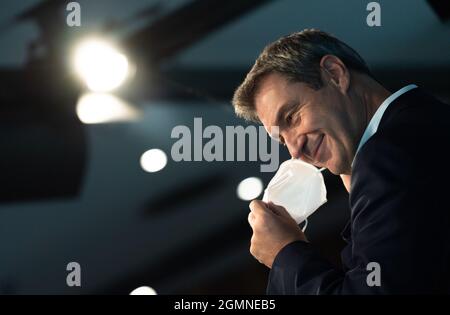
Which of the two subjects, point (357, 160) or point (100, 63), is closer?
point (357, 160)

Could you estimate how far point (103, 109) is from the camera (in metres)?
2.12

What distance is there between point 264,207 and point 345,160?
157 millimetres

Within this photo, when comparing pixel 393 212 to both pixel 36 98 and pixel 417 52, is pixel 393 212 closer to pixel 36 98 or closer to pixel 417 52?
pixel 417 52

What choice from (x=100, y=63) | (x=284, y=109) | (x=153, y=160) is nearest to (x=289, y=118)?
(x=284, y=109)

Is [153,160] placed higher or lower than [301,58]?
higher

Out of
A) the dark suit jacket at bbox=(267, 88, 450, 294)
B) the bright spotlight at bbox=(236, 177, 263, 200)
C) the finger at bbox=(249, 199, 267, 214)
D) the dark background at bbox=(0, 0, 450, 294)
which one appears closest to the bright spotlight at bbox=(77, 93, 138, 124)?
the dark background at bbox=(0, 0, 450, 294)

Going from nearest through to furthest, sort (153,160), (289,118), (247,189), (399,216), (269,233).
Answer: (399,216) → (269,233) → (289,118) → (153,160) → (247,189)

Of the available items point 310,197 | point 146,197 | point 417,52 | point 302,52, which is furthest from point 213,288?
point 302,52

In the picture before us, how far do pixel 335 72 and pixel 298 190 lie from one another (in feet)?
0.68

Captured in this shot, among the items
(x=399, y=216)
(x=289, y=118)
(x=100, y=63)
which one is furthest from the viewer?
(x=100, y=63)

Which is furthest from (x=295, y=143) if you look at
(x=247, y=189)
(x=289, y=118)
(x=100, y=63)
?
(x=247, y=189)

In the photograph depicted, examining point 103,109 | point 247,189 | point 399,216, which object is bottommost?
point 399,216

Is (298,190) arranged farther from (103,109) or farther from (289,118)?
(103,109)
